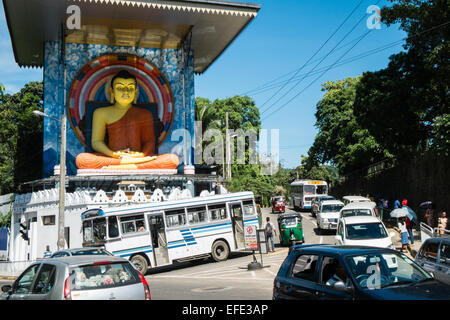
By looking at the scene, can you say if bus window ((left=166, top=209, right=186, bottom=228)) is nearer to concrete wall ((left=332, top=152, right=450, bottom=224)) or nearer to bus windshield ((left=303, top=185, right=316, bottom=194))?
concrete wall ((left=332, top=152, right=450, bottom=224))

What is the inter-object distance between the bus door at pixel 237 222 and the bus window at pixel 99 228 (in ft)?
20.0

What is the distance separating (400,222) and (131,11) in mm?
24290

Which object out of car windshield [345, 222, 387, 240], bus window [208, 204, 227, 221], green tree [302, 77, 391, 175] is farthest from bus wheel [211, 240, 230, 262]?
green tree [302, 77, 391, 175]

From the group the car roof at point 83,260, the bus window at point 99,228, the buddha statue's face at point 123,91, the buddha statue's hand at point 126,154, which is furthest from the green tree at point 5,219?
the car roof at point 83,260

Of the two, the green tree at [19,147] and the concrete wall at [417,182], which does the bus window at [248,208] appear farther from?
the green tree at [19,147]

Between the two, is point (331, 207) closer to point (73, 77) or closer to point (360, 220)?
point (360, 220)

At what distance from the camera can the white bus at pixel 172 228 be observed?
2197cm

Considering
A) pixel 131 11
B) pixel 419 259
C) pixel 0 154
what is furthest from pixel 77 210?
pixel 0 154

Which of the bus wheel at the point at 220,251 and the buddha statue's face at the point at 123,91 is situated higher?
the buddha statue's face at the point at 123,91

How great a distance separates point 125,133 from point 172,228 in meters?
17.7

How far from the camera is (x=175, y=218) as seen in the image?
23328 millimetres

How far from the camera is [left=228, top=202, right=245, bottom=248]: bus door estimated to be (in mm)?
24625

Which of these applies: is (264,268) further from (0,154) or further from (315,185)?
(0,154)

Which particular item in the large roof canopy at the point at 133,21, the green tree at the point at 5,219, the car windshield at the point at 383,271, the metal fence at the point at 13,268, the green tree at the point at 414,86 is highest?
the large roof canopy at the point at 133,21
